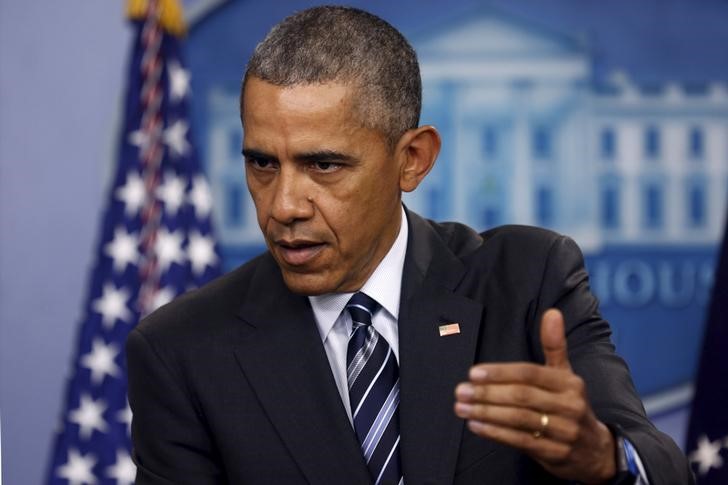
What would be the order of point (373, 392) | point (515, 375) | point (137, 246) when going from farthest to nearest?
point (137, 246) → point (373, 392) → point (515, 375)

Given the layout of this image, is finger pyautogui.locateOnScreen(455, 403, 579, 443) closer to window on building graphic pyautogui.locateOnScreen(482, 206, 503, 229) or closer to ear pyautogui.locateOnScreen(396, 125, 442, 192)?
ear pyautogui.locateOnScreen(396, 125, 442, 192)

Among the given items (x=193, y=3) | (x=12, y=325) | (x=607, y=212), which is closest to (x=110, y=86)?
(x=193, y=3)

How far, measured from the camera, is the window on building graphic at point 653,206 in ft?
13.4

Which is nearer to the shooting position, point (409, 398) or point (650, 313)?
point (409, 398)

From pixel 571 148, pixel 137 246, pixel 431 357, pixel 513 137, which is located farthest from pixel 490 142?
pixel 431 357

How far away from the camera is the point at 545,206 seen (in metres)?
4.09

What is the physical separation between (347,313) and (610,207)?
2.10 m

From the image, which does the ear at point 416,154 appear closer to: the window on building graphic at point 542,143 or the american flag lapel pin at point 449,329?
the american flag lapel pin at point 449,329

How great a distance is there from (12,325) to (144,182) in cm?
86

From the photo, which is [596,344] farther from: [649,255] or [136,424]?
[649,255]

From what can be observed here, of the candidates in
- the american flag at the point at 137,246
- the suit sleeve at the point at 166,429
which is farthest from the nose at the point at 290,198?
the american flag at the point at 137,246

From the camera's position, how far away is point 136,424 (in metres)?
2.23

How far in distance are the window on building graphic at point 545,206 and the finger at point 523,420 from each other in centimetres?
253

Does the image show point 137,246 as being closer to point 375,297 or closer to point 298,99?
point 375,297
